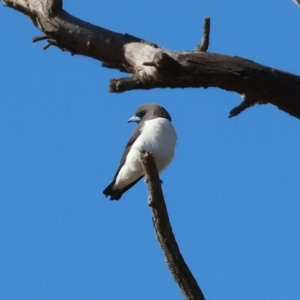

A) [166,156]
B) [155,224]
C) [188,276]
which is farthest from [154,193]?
[166,156]

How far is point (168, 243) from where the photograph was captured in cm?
427

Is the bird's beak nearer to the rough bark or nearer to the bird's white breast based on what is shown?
the bird's white breast

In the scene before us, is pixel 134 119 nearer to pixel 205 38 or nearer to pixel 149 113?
pixel 149 113

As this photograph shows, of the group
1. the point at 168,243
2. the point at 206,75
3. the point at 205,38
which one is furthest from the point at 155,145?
the point at 206,75

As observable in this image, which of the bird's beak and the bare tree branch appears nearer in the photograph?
the bare tree branch

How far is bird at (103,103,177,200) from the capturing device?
7.51m

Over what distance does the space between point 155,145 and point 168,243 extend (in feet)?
10.7

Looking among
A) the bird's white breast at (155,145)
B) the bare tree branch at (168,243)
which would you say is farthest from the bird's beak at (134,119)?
the bare tree branch at (168,243)

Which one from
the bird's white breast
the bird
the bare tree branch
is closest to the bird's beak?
the bird

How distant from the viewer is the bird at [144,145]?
24.6 feet

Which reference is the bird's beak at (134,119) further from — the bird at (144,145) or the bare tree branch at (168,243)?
the bare tree branch at (168,243)

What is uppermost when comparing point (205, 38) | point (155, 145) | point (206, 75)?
point (155, 145)

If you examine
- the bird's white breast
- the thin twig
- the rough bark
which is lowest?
the rough bark

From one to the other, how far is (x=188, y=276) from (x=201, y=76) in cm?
114
